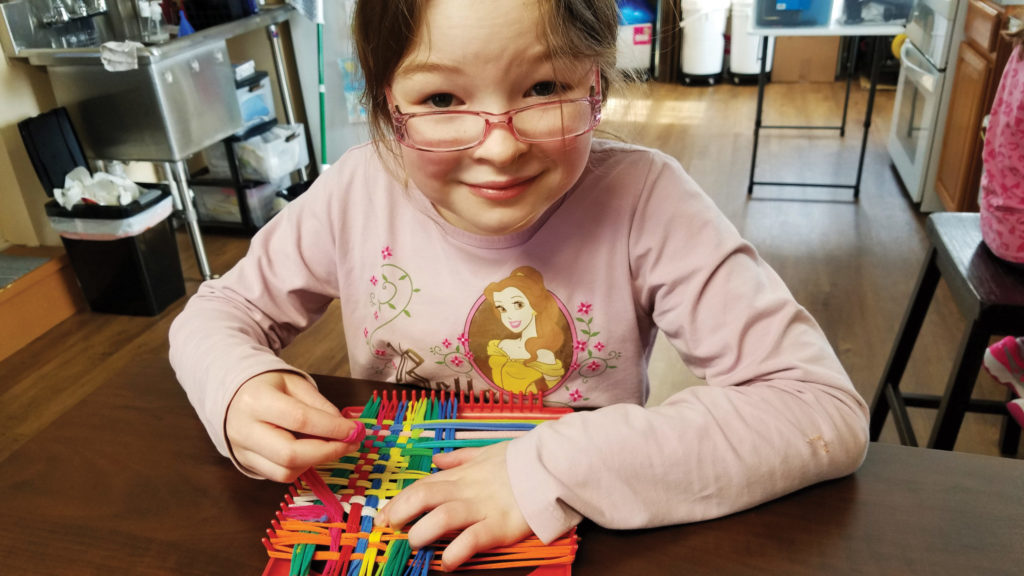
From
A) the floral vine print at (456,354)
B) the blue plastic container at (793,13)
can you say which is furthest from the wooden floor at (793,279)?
the blue plastic container at (793,13)

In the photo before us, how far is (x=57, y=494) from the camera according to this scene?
613 mm

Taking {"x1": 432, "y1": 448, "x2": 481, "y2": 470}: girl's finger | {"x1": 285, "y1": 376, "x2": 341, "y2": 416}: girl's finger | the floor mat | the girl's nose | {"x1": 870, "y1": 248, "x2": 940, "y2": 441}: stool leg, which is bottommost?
the floor mat

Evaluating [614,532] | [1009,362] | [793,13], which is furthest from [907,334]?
[793,13]

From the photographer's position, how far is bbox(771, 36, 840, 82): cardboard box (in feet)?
15.5

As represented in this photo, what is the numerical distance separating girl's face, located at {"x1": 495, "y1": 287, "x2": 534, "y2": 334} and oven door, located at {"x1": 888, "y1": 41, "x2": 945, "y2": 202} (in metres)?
2.51

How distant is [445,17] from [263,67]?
9.46 feet

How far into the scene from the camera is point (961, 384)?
120cm

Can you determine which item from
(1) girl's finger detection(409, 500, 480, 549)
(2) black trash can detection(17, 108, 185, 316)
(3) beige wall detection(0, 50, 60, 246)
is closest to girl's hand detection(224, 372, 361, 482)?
(1) girl's finger detection(409, 500, 480, 549)

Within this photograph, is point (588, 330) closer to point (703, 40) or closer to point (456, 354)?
point (456, 354)

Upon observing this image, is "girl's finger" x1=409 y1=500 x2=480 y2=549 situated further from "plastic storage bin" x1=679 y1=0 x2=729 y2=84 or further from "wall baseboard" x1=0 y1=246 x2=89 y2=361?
"plastic storage bin" x1=679 y1=0 x2=729 y2=84

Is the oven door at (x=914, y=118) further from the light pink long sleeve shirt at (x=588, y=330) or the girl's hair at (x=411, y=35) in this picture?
the girl's hair at (x=411, y=35)

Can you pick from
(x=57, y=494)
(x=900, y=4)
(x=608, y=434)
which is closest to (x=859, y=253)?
(x=900, y=4)

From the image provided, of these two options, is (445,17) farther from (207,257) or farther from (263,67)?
(263,67)

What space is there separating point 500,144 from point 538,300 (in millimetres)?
282
